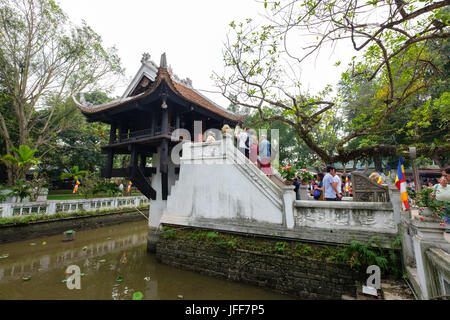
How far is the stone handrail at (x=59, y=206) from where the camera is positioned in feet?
28.8

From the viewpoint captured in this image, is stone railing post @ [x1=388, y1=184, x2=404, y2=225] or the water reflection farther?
the water reflection

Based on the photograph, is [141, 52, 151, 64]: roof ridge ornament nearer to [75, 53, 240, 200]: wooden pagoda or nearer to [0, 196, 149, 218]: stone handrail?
[75, 53, 240, 200]: wooden pagoda

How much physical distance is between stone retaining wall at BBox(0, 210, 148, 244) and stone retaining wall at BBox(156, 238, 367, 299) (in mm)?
7303

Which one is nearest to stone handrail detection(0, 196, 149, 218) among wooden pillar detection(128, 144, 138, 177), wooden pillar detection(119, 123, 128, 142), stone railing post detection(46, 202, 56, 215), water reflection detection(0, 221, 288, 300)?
stone railing post detection(46, 202, 56, 215)

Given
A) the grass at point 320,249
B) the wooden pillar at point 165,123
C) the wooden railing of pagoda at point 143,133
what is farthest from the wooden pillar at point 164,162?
the grass at point 320,249

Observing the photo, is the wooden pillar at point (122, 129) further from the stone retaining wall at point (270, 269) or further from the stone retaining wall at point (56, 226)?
the stone retaining wall at point (56, 226)

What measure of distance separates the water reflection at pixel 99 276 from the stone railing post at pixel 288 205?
1.60 meters

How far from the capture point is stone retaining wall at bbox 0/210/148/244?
338 inches

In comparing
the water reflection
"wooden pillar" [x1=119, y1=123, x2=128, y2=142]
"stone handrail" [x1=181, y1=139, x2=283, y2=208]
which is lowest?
the water reflection

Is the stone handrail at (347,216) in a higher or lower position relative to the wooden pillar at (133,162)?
lower

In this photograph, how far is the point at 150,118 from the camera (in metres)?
8.12

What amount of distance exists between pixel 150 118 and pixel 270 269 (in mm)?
6753

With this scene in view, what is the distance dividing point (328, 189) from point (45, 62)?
15.9 meters
